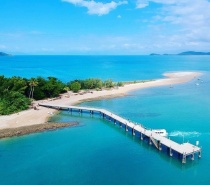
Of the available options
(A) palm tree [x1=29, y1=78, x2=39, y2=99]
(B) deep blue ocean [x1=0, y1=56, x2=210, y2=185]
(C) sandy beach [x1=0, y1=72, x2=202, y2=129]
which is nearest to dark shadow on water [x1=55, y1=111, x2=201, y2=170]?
(B) deep blue ocean [x1=0, y1=56, x2=210, y2=185]

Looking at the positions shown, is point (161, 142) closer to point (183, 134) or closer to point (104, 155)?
point (183, 134)

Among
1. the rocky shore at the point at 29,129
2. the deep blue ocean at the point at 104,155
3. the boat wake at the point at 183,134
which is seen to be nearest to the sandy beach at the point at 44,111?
the rocky shore at the point at 29,129

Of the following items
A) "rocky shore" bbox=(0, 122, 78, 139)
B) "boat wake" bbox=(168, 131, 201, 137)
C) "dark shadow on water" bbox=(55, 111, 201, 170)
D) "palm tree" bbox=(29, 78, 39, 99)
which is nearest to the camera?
"dark shadow on water" bbox=(55, 111, 201, 170)

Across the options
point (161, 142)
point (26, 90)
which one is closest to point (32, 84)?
point (26, 90)

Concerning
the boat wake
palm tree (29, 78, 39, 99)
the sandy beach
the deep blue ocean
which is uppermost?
palm tree (29, 78, 39, 99)

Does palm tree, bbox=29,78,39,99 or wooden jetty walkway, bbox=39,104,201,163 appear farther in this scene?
palm tree, bbox=29,78,39,99

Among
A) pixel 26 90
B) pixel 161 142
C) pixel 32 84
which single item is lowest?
pixel 161 142

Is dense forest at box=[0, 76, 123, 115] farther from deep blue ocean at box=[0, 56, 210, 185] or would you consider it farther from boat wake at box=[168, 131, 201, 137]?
boat wake at box=[168, 131, 201, 137]

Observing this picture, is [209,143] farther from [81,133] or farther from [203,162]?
[81,133]
